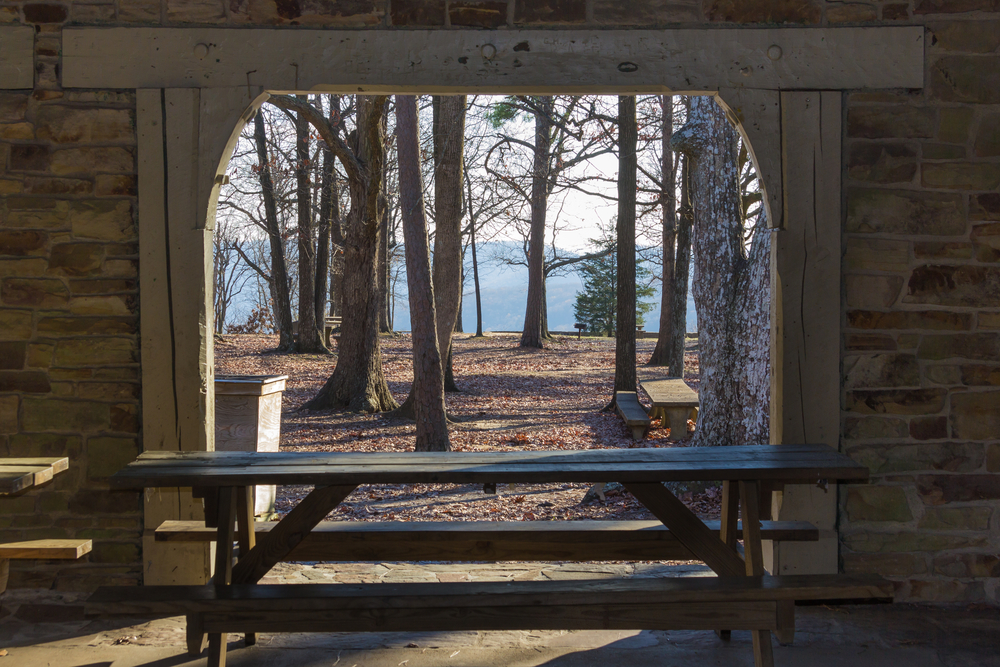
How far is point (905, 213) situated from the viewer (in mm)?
3582

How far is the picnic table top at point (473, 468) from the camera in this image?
2.77m

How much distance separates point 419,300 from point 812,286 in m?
4.71

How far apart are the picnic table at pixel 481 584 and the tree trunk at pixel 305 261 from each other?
11.9m

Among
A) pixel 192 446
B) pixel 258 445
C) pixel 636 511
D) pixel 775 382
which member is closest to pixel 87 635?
pixel 192 446

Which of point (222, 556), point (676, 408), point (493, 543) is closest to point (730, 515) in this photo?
point (493, 543)

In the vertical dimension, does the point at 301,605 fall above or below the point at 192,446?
below

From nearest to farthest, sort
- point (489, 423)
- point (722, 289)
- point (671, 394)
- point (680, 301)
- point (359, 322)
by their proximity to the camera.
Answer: point (722, 289) < point (671, 394) < point (489, 423) < point (359, 322) < point (680, 301)

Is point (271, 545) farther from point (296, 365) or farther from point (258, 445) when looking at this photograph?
point (296, 365)

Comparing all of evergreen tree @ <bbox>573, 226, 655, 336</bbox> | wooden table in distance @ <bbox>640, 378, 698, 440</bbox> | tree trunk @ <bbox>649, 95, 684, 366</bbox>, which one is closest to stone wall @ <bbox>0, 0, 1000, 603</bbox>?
wooden table in distance @ <bbox>640, 378, 698, 440</bbox>

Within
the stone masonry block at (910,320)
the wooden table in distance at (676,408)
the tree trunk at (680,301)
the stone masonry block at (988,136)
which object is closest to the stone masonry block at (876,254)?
the stone masonry block at (910,320)

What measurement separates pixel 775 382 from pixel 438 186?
18.8ft

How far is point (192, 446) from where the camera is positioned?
353 cm

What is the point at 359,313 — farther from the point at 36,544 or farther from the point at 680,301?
the point at 36,544

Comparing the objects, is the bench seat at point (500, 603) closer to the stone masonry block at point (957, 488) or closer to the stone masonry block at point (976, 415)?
the stone masonry block at point (957, 488)
